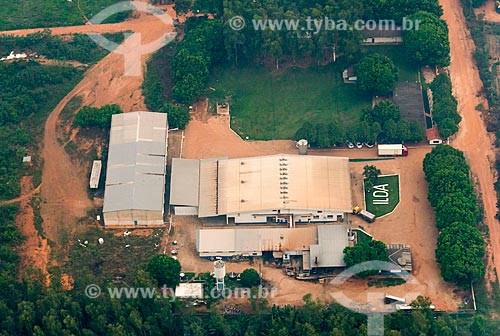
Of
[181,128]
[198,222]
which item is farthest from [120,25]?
[198,222]

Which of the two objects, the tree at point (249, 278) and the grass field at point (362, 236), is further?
the grass field at point (362, 236)

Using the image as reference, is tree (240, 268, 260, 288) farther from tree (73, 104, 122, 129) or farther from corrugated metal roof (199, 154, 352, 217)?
tree (73, 104, 122, 129)

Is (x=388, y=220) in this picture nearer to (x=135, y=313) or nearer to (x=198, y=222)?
(x=198, y=222)

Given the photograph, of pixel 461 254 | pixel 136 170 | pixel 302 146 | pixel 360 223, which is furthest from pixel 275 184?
pixel 461 254

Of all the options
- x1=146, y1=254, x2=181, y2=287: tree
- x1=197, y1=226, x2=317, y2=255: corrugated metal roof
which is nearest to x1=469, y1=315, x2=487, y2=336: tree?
x1=197, y1=226, x2=317, y2=255: corrugated metal roof

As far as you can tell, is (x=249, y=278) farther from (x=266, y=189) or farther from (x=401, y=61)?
(x=401, y=61)

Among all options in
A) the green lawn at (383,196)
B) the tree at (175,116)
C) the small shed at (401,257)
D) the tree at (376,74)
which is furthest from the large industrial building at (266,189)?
the tree at (376,74)

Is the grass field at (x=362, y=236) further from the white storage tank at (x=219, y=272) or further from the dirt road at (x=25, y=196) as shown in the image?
the dirt road at (x=25, y=196)
